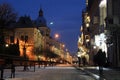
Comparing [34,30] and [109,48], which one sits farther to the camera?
[34,30]

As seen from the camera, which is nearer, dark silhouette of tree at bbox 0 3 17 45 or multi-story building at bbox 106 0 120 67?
multi-story building at bbox 106 0 120 67

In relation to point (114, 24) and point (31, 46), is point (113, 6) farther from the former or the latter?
point (31, 46)

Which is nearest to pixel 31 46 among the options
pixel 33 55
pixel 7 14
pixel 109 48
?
pixel 33 55

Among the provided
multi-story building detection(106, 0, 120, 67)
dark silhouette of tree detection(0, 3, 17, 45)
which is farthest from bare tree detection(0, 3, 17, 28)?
multi-story building detection(106, 0, 120, 67)

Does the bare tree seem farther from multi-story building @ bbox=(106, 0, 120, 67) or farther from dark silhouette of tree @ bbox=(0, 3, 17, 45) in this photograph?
multi-story building @ bbox=(106, 0, 120, 67)

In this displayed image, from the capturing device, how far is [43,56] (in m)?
168

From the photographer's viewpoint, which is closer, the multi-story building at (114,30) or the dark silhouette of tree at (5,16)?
the multi-story building at (114,30)

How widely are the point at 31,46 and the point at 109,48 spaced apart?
100m

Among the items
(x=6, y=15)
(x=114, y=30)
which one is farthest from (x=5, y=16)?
(x=114, y=30)

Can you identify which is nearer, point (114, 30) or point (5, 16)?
point (114, 30)

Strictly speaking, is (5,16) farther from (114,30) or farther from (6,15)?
(114,30)

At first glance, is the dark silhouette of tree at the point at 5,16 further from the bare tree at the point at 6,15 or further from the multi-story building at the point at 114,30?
the multi-story building at the point at 114,30

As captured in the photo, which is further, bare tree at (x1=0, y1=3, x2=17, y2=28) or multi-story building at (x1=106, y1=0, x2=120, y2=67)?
bare tree at (x1=0, y1=3, x2=17, y2=28)

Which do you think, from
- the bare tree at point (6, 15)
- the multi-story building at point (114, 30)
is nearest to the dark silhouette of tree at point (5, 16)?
the bare tree at point (6, 15)
